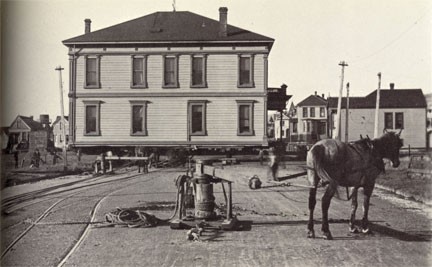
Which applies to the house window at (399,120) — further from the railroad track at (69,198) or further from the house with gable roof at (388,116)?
the railroad track at (69,198)

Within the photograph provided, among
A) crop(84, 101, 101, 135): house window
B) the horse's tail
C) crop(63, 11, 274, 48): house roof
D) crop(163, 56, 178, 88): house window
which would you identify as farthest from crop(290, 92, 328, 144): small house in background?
crop(84, 101, 101, 135): house window

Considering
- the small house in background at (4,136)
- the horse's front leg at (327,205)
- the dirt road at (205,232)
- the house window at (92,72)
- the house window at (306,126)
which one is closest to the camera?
the dirt road at (205,232)

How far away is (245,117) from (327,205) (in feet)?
4.71

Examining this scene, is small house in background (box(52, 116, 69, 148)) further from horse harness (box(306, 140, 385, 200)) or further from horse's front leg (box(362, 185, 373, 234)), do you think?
horse's front leg (box(362, 185, 373, 234))

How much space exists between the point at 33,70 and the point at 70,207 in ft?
5.16

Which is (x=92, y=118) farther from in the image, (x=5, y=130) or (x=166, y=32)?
(x=166, y=32)

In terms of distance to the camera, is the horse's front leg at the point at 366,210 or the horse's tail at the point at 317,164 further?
the horse's front leg at the point at 366,210

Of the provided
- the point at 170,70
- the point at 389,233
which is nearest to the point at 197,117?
the point at 170,70

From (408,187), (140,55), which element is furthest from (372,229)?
(140,55)

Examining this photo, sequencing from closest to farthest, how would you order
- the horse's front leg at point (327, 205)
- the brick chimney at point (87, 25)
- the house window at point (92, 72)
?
1. the horse's front leg at point (327, 205)
2. the house window at point (92, 72)
3. the brick chimney at point (87, 25)

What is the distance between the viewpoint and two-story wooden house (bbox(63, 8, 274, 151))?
15.0 ft

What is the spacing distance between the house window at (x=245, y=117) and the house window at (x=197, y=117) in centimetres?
45

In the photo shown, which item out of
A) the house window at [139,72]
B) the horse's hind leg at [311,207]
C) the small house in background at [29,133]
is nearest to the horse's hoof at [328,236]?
the horse's hind leg at [311,207]

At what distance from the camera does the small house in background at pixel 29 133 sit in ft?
15.0
